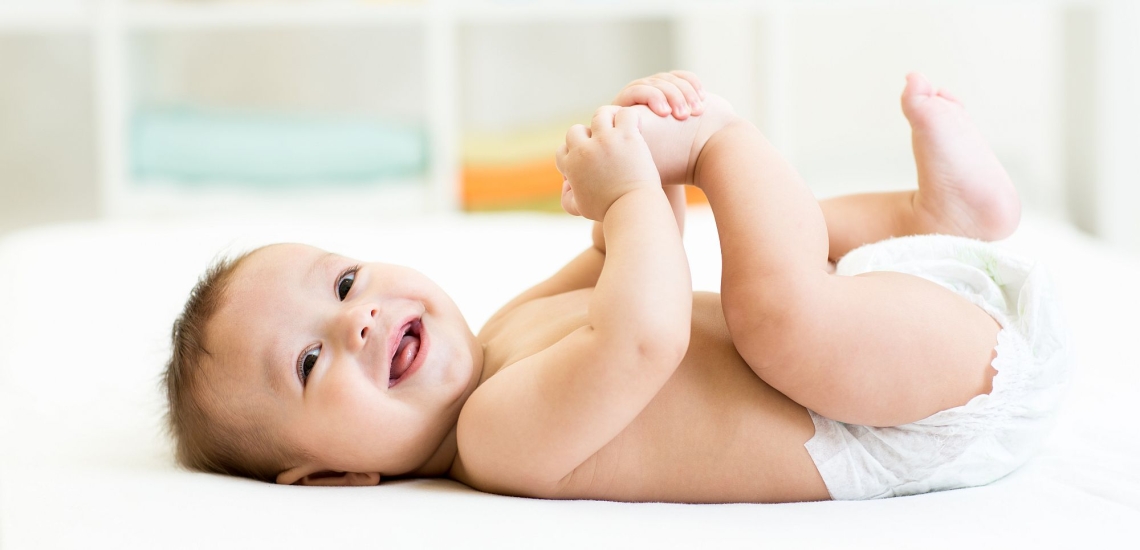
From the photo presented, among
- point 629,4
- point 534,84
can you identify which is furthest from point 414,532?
point 534,84

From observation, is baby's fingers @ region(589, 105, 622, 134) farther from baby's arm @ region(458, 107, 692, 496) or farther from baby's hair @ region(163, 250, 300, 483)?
baby's hair @ region(163, 250, 300, 483)

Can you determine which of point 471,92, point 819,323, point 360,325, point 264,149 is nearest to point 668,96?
point 819,323

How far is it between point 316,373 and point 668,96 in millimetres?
423

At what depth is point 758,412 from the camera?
0.88 meters

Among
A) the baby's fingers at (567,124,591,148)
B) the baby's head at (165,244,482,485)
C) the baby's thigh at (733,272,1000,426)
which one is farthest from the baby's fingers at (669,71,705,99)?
the baby's head at (165,244,482,485)

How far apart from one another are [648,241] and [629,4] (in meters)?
2.04

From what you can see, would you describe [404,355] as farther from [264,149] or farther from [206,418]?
[264,149]

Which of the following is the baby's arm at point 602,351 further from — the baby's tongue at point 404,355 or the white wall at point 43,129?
the white wall at point 43,129

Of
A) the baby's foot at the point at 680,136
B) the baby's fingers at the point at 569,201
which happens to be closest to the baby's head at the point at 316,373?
the baby's fingers at the point at 569,201

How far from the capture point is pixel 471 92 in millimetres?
3342

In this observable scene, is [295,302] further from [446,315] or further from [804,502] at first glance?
[804,502]

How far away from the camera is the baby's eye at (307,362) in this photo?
93 centimetres

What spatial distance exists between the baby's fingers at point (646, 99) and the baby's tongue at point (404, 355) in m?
0.31

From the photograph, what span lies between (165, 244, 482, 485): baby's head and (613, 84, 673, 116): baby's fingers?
284 mm
